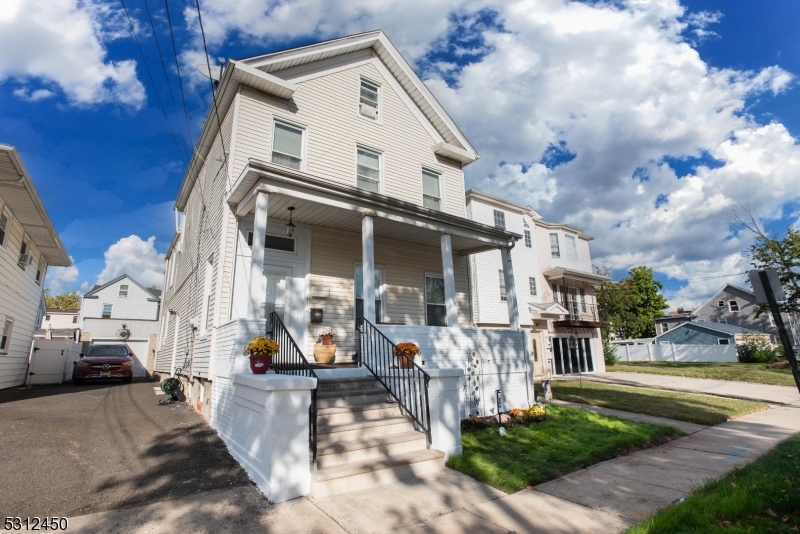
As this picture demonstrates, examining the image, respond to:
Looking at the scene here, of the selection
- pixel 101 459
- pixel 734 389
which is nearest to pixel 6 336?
pixel 101 459

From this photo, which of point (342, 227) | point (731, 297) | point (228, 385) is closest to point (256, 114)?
point (342, 227)

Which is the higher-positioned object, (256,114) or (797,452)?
(256,114)

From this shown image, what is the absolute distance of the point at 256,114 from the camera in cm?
952

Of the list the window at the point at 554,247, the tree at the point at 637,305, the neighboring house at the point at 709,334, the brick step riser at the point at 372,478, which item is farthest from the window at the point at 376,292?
the tree at the point at 637,305

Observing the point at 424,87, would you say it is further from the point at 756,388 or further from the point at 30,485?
the point at 756,388

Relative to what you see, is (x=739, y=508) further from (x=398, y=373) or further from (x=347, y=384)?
(x=347, y=384)

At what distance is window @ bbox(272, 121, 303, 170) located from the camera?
9742 millimetres

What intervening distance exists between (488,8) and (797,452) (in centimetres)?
1081

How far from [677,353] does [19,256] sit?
131ft

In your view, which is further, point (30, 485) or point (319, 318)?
point (319, 318)

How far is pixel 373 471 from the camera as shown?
4.66 meters

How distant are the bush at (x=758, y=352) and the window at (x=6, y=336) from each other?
37.8 m

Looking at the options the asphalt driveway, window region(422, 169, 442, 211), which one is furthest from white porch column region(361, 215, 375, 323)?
window region(422, 169, 442, 211)

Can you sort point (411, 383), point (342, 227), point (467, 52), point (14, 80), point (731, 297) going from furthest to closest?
point (731, 297)
point (467, 52)
point (342, 227)
point (14, 80)
point (411, 383)
